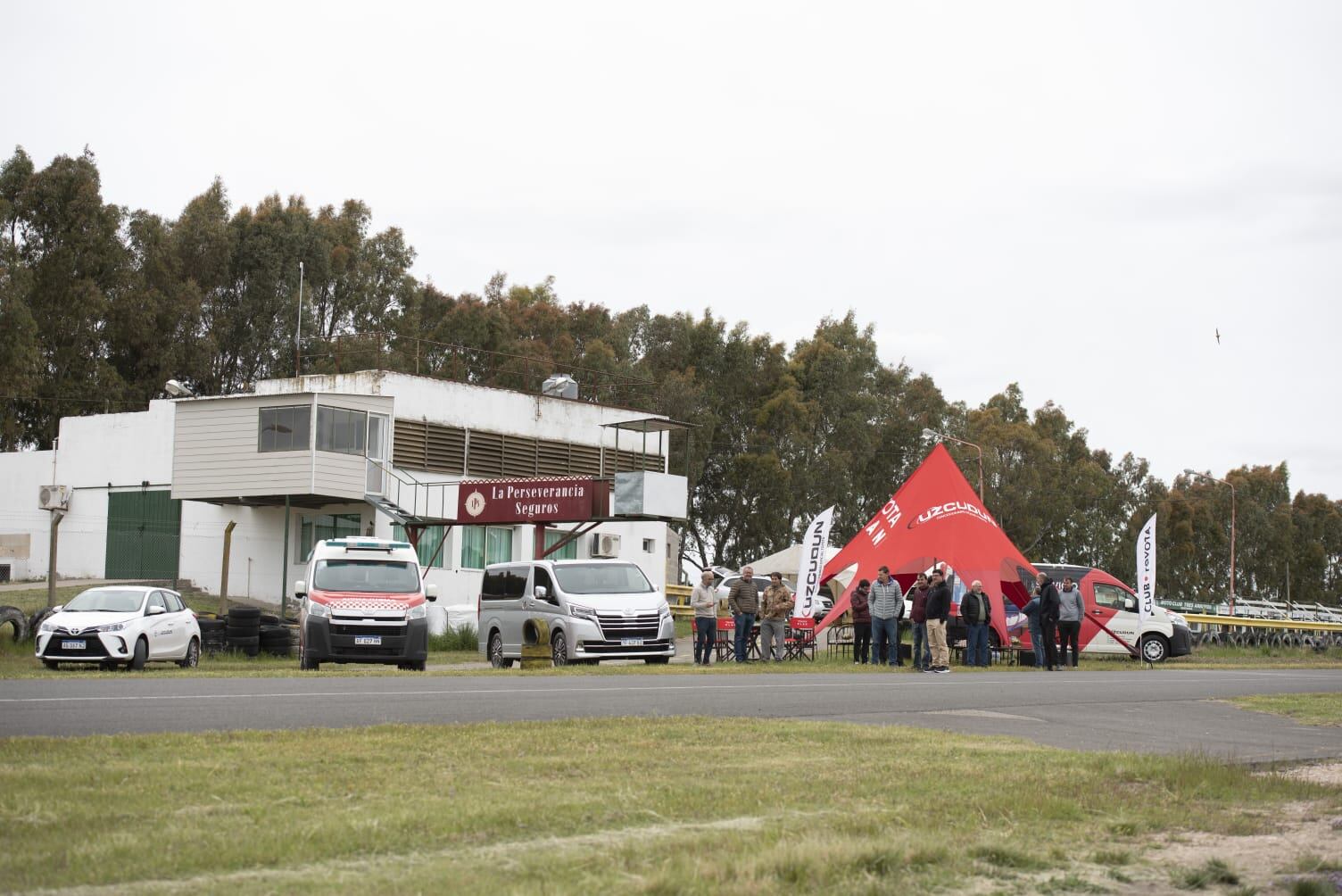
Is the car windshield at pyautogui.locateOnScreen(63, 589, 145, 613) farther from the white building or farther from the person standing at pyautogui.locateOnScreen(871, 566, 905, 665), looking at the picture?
the white building

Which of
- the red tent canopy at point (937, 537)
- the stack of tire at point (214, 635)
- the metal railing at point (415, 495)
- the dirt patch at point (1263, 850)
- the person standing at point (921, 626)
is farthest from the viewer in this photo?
the metal railing at point (415, 495)

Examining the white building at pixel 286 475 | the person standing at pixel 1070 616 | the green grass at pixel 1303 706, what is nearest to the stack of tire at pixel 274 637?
the white building at pixel 286 475

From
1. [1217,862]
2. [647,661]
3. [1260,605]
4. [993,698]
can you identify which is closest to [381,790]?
[1217,862]

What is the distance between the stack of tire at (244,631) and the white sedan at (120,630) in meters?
4.09

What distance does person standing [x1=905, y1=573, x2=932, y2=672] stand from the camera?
2754cm

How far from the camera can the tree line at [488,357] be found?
60000mm

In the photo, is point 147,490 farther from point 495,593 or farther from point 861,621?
point 861,621

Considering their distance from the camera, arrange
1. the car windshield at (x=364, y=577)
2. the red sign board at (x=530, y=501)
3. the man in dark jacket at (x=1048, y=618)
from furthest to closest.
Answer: the red sign board at (x=530, y=501), the man in dark jacket at (x=1048, y=618), the car windshield at (x=364, y=577)

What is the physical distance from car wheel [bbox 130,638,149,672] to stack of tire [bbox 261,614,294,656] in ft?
20.3

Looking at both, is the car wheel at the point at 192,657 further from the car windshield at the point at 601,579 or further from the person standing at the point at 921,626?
the person standing at the point at 921,626

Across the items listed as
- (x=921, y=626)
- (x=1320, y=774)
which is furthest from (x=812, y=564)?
(x=1320, y=774)

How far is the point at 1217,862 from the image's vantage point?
7.52 metres

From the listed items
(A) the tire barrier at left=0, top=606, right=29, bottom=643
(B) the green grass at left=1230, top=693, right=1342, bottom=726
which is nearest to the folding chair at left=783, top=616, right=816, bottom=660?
(B) the green grass at left=1230, top=693, right=1342, bottom=726

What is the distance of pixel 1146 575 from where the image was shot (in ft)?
130
